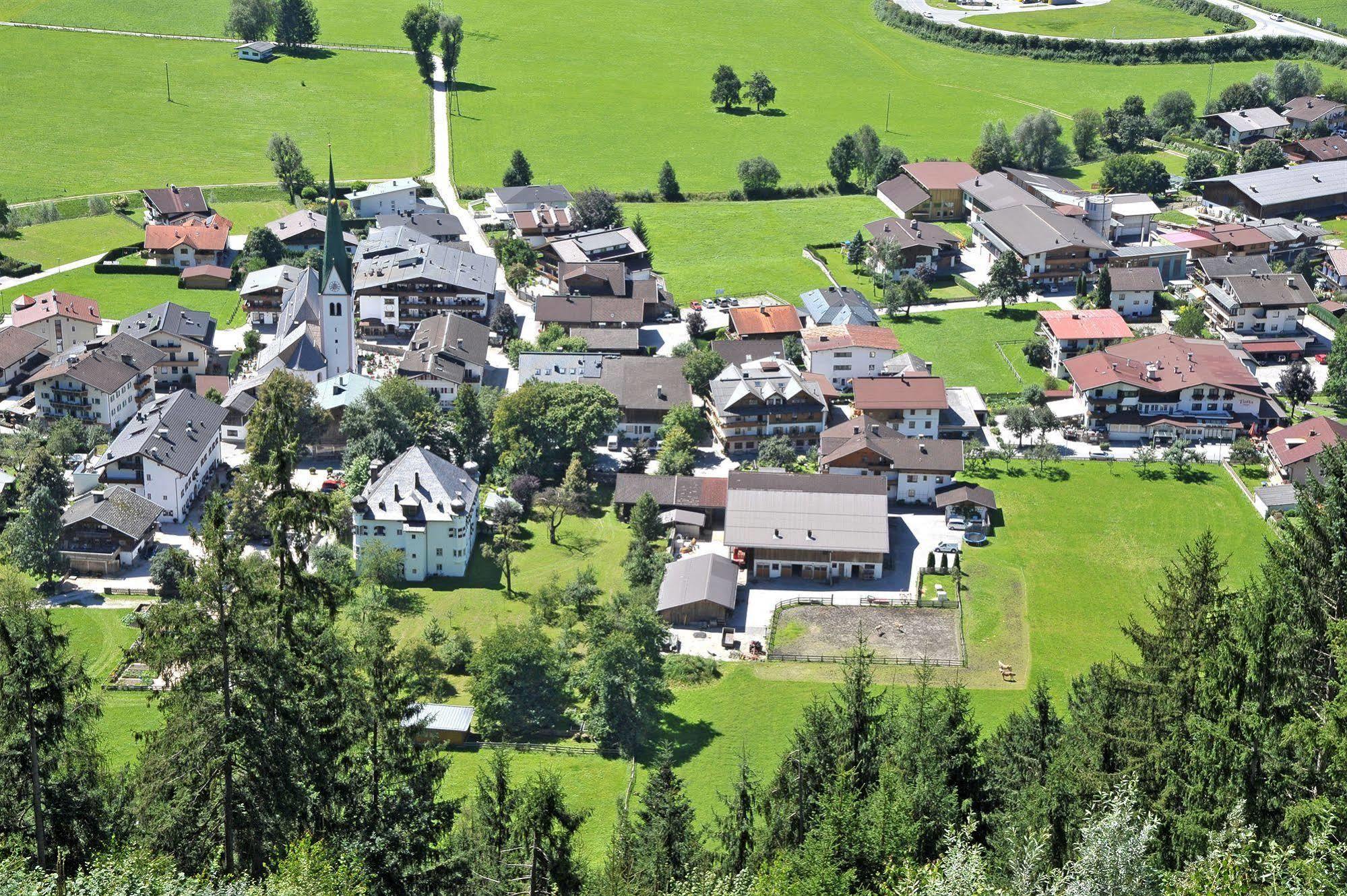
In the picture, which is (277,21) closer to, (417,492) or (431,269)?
(431,269)

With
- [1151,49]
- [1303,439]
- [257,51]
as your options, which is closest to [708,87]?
[257,51]

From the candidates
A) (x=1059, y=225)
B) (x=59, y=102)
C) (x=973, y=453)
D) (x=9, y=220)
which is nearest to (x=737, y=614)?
(x=973, y=453)

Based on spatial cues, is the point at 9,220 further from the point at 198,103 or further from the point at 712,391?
the point at 712,391

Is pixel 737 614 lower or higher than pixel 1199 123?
lower

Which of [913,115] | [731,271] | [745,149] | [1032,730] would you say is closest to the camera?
[1032,730]

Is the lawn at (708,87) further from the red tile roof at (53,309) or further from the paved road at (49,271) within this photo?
the red tile roof at (53,309)

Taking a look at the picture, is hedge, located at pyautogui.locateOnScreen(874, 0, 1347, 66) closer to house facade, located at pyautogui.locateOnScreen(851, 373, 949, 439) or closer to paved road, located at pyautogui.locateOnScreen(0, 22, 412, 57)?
paved road, located at pyautogui.locateOnScreen(0, 22, 412, 57)
